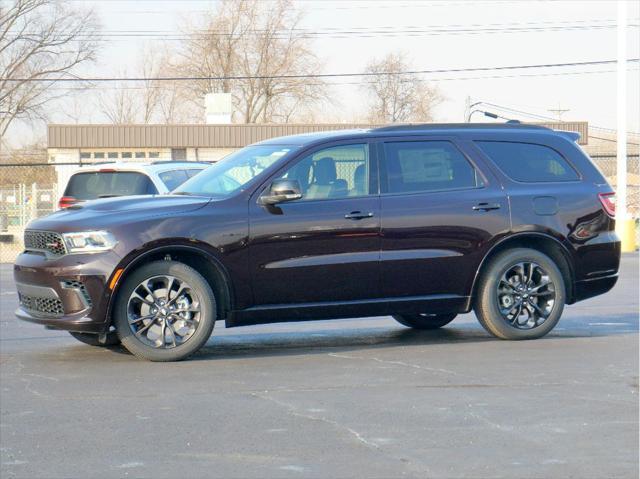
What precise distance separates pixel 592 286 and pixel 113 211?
418cm

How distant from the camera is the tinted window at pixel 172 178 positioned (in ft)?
50.3

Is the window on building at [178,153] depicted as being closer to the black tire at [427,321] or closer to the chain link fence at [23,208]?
the chain link fence at [23,208]

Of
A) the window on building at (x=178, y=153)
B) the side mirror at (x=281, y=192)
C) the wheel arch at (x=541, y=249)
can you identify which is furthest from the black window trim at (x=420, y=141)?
the window on building at (x=178, y=153)

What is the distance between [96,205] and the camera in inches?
351

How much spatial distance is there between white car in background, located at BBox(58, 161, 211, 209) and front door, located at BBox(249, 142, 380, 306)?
6066 millimetres

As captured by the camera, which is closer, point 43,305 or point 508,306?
point 43,305

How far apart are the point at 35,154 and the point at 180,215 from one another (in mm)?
54360

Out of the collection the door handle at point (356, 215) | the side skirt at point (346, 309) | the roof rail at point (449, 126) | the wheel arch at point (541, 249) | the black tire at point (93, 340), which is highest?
the roof rail at point (449, 126)

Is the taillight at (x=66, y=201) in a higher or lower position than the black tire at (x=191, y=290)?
higher

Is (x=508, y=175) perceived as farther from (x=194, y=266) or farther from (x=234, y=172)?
(x=194, y=266)

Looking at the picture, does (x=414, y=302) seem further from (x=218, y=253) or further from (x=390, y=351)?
(x=218, y=253)

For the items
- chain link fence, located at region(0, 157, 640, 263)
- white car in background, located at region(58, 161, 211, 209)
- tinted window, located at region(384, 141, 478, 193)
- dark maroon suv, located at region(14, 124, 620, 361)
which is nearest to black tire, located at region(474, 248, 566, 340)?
dark maroon suv, located at region(14, 124, 620, 361)

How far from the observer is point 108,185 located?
1597cm

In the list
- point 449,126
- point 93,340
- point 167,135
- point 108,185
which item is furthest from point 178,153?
point 93,340
